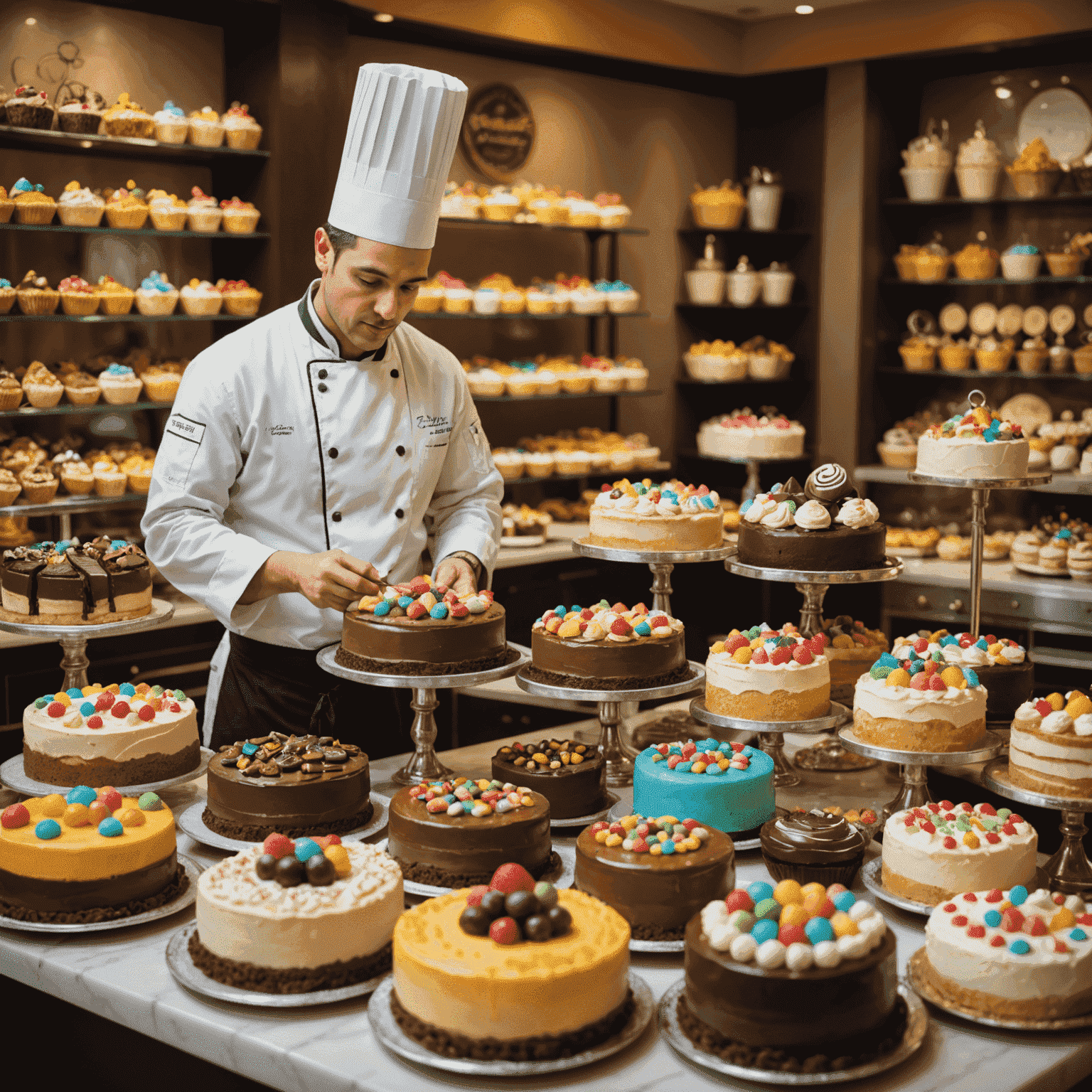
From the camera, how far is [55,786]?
8.91 feet

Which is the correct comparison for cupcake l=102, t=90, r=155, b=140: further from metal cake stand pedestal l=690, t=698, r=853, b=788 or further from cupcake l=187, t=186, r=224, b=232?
metal cake stand pedestal l=690, t=698, r=853, b=788

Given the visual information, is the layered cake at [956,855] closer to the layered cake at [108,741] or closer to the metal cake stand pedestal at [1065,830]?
the metal cake stand pedestal at [1065,830]

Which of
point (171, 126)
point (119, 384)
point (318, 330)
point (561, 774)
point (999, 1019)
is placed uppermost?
point (171, 126)

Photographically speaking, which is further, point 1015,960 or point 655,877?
point 655,877

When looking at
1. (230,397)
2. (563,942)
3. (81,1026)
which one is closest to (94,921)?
(81,1026)

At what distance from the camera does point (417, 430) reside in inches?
128

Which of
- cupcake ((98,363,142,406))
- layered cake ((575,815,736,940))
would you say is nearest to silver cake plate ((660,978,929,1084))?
layered cake ((575,815,736,940))

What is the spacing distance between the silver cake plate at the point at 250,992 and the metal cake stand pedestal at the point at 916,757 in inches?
45.1

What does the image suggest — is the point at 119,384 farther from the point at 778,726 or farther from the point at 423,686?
the point at 778,726

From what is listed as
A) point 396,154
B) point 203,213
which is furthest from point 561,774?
point 203,213

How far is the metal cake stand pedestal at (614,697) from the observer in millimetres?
2807

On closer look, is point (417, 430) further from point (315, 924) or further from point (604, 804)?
point (315, 924)

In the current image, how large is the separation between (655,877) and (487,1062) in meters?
0.45

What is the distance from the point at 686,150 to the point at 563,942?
616 cm
